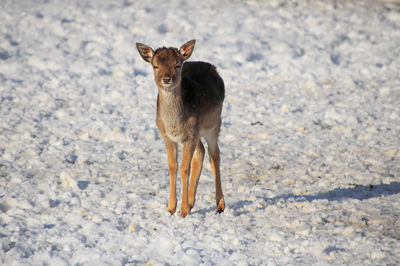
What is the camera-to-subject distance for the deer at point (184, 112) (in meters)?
6.65

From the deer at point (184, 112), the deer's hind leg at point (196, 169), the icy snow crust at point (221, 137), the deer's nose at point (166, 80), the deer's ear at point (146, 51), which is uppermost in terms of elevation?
the deer's ear at point (146, 51)

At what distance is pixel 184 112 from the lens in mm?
6812

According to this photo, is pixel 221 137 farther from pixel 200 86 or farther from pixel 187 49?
pixel 187 49

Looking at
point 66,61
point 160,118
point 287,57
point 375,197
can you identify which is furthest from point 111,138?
point 287,57

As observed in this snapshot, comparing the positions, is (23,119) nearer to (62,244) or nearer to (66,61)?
(66,61)

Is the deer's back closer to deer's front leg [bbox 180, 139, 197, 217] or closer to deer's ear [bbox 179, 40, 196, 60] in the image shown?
deer's ear [bbox 179, 40, 196, 60]

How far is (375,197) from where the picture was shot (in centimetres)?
754

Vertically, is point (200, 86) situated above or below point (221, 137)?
above

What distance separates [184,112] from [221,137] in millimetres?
3558

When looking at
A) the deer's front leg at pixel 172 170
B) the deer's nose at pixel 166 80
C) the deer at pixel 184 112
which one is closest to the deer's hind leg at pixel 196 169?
the deer at pixel 184 112

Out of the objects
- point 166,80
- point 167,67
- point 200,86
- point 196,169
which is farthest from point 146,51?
point 196,169

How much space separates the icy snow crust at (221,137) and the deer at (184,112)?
41 centimetres

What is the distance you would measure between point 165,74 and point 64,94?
19.5 feet

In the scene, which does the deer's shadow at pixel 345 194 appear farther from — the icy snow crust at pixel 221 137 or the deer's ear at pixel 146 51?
the deer's ear at pixel 146 51
